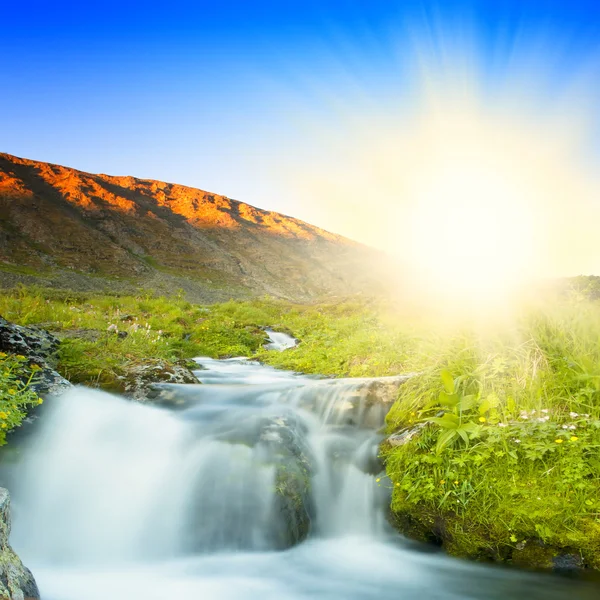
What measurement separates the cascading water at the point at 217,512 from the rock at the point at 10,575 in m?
1.02

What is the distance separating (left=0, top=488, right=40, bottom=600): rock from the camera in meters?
2.44

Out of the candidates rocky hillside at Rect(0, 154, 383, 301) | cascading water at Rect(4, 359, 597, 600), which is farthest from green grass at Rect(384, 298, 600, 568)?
rocky hillside at Rect(0, 154, 383, 301)

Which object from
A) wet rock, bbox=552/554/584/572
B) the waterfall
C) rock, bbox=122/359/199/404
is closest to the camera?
wet rock, bbox=552/554/584/572

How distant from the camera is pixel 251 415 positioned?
19.9ft

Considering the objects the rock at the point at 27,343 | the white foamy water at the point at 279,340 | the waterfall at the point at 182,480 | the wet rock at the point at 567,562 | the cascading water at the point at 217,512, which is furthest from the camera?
the white foamy water at the point at 279,340

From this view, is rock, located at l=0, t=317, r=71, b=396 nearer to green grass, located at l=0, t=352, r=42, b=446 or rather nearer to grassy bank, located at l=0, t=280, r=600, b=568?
green grass, located at l=0, t=352, r=42, b=446

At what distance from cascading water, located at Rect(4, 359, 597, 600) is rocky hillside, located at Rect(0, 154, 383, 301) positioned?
4275 centimetres

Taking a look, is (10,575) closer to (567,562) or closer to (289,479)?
(289,479)

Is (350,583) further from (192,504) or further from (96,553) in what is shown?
(96,553)

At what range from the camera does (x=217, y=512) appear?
4.73m

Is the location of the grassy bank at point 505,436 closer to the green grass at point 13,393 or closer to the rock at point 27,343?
the rock at point 27,343

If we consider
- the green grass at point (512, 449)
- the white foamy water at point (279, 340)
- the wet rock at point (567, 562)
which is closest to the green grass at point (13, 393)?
the green grass at point (512, 449)

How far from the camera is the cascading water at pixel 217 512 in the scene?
4.07 meters

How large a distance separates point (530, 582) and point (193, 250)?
10488cm
